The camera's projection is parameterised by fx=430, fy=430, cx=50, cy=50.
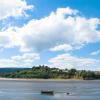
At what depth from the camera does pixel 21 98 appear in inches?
4166

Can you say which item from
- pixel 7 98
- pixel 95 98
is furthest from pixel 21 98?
pixel 95 98

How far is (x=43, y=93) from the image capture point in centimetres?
12488

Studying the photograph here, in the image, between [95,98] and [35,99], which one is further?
[95,98]

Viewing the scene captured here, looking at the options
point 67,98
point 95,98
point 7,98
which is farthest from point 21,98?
point 95,98

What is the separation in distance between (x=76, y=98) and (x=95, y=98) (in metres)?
5.59

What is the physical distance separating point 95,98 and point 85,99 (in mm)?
5007

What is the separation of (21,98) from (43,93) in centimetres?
1975

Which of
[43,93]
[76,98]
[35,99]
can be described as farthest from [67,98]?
[43,93]

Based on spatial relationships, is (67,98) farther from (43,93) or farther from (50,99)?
(43,93)

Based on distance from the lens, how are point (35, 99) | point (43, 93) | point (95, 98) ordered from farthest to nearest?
point (43, 93), point (95, 98), point (35, 99)

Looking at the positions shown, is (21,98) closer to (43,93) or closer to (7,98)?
(7,98)

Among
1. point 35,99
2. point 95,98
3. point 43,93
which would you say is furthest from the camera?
point 43,93

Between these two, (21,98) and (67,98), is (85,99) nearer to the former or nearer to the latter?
A: (67,98)

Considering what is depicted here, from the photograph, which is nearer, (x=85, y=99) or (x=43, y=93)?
(x=85, y=99)
